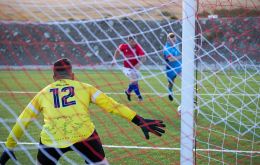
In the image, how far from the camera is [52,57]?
2353 cm

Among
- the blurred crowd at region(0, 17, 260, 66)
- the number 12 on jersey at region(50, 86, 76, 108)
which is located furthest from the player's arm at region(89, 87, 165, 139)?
the blurred crowd at region(0, 17, 260, 66)

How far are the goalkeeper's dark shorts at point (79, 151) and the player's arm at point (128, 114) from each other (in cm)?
36

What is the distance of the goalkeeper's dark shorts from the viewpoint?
461 cm

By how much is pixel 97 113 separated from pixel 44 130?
232 inches

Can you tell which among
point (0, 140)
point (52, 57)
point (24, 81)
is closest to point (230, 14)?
point (0, 140)

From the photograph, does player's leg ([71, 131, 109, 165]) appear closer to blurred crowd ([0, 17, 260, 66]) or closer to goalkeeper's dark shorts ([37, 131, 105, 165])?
goalkeeper's dark shorts ([37, 131, 105, 165])

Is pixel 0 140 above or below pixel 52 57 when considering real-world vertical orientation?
below

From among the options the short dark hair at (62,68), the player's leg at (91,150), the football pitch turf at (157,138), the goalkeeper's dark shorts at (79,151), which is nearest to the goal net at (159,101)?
the football pitch turf at (157,138)

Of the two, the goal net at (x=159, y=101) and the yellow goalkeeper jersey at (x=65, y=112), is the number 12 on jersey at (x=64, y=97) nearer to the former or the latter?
the yellow goalkeeper jersey at (x=65, y=112)

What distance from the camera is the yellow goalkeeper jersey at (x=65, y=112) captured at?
4.56 metres

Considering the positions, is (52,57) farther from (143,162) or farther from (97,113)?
(143,162)

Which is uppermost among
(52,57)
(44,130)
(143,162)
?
(52,57)

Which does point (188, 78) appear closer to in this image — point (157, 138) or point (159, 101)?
point (157, 138)

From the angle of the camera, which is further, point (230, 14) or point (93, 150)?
point (230, 14)
